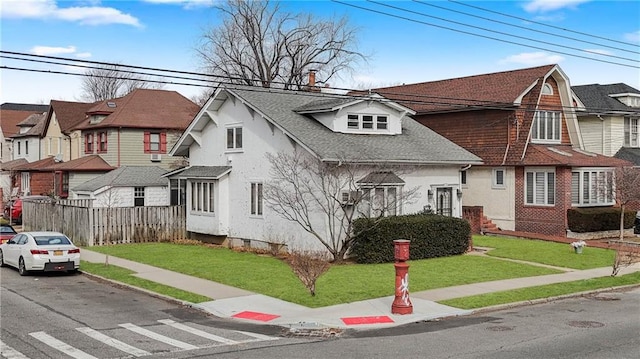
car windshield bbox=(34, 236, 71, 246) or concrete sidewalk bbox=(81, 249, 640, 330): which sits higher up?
car windshield bbox=(34, 236, 71, 246)

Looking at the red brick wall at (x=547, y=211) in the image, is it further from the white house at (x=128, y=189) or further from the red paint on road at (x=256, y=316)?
the red paint on road at (x=256, y=316)

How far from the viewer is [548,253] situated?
26688 mm

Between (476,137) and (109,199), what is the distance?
19482mm

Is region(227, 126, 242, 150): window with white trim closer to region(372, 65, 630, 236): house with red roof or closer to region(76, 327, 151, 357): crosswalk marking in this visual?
region(372, 65, 630, 236): house with red roof

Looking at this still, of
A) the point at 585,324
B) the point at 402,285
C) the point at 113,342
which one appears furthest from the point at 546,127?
the point at 113,342

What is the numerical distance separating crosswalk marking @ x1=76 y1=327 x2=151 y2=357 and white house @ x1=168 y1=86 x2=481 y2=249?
483 inches

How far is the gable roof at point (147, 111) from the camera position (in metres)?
46.1

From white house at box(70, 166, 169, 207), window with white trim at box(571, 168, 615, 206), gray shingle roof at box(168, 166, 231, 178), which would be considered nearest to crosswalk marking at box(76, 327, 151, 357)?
gray shingle roof at box(168, 166, 231, 178)

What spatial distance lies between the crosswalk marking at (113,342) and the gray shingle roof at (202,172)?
15.8m

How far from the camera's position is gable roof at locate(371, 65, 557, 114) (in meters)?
34.9

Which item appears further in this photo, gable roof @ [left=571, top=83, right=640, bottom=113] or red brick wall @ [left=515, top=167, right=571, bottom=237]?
gable roof @ [left=571, top=83, right=640, bottom=113]

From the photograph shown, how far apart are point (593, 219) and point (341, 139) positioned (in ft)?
45.0

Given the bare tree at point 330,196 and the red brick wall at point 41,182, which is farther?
the red brick wall at point 41,182

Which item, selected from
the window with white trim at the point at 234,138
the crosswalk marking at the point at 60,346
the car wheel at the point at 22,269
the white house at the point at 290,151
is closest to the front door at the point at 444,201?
the white house at the point at 290,151
